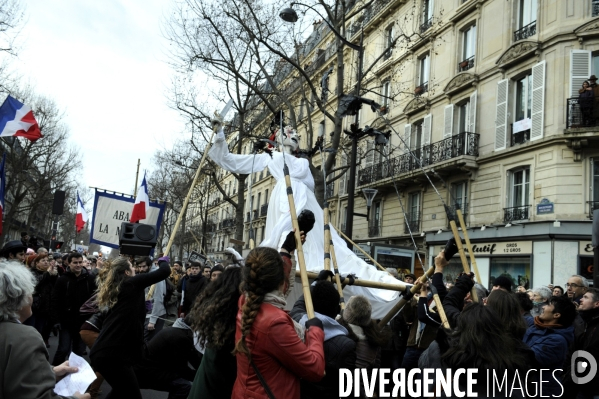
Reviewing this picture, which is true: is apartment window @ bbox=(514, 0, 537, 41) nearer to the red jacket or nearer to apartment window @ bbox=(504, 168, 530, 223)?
apartment window @ bbox=(504, 168, 530, 223)

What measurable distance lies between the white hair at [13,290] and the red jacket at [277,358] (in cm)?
108

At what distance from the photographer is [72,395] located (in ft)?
8.20

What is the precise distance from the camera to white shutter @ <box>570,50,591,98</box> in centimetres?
1670

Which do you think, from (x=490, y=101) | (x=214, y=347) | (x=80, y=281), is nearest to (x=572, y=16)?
(x=490, y=101)

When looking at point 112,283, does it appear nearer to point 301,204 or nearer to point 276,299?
point 276,299

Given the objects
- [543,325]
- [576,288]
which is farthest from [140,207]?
[543,325]

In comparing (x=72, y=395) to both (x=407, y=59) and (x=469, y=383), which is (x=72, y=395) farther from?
(x=407, y=59)

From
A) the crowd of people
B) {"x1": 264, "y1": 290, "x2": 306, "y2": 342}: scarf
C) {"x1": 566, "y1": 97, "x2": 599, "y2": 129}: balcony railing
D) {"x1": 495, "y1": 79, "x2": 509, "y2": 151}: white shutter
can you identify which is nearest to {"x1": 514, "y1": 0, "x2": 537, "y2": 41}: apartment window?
{"x1": 495, "y1": 79, "x2": 509, "y2": 151}: white shutter

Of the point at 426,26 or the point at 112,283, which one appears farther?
the point at 426,26

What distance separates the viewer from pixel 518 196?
18.7 meters

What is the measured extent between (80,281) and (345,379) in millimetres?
5640

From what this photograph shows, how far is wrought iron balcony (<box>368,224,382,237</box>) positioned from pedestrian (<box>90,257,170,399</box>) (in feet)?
75.1

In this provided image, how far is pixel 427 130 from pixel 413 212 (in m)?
3.86

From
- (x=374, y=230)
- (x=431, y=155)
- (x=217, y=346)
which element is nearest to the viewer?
(x=217, y=346)
